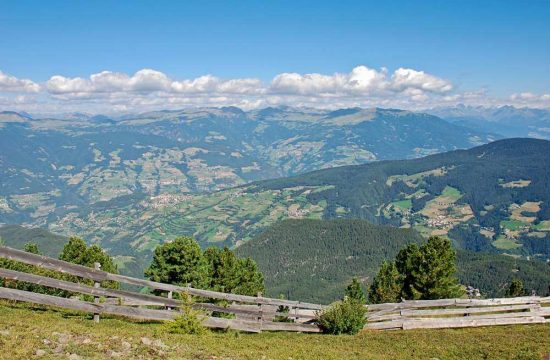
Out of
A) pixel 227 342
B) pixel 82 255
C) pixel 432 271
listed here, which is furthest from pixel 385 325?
pixel 82 255

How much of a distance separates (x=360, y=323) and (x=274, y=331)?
4.80 meters

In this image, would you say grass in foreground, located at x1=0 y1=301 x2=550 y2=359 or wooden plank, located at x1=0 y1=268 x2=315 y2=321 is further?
wooden plank, located at x1=0 y1=268 x2=315 y2=321

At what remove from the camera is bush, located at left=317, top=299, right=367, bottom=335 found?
2361cm

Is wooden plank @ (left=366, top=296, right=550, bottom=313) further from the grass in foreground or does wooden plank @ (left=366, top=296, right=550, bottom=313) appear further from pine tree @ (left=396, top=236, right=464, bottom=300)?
pine tree @ (left=396, top=236, right=464, bottom=300)

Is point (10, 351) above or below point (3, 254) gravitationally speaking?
below

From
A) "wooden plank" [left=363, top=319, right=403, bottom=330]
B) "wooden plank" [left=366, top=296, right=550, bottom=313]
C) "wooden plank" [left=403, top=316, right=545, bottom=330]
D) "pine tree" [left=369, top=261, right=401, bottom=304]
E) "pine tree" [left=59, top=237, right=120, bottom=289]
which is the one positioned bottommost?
"pine tree" [left=369, top=261, right=401, bottom=304]

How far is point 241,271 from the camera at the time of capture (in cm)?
6259

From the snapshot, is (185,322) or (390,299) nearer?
(185,322)

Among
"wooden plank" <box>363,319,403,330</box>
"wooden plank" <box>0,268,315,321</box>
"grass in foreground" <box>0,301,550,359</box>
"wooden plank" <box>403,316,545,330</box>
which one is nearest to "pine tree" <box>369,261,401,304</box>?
"wooden plank" <box>403,316,545,330</box>

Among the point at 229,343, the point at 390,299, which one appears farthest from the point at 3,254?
the point at 390,299

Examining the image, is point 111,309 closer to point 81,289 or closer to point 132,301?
point 132,301

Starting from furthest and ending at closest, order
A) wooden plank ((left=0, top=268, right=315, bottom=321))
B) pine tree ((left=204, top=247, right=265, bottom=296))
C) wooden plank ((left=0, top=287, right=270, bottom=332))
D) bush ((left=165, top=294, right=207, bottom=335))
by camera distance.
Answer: pine tree ((left=204, top=247, right=265, bottom=296))
bush ((left=165, top=294, right=207, bottom=335))
wooden plank ((left=0, top=268, right=315, bottom=321))
wooden plank ((left=0, top=287, right=270, bottom=332))

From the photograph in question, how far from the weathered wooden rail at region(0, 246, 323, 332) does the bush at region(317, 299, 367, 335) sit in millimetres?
723

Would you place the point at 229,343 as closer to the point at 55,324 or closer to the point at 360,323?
the point at 55,324
